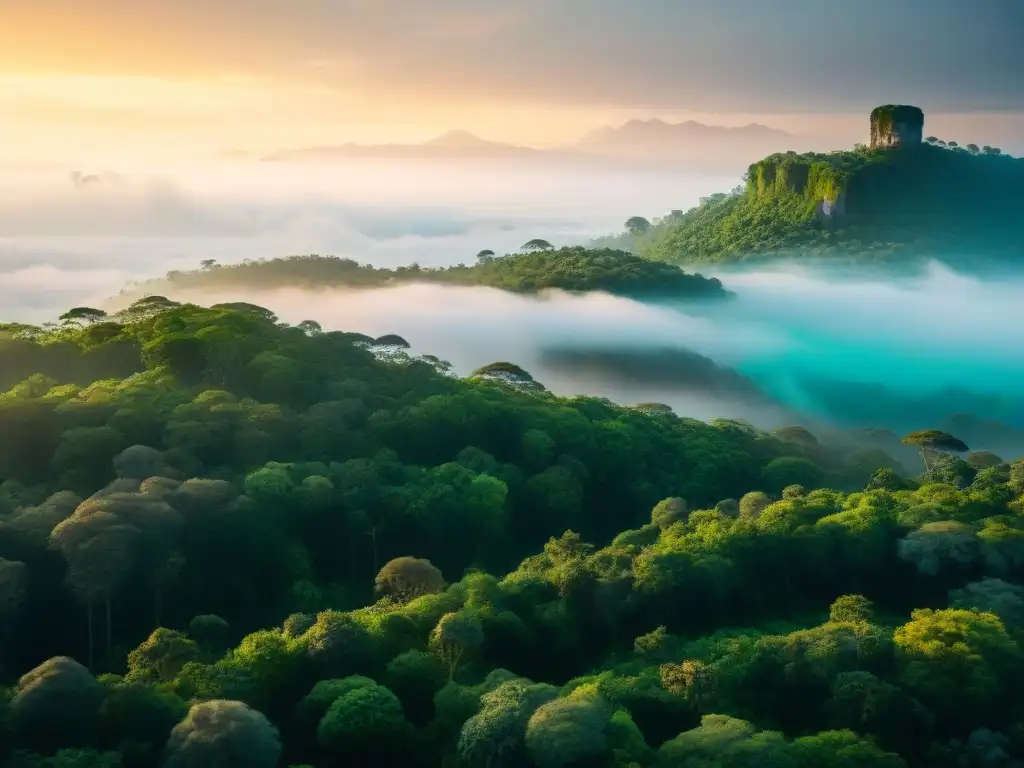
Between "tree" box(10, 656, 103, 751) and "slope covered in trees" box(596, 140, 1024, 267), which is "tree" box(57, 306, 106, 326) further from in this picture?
"slope covered in trees" box(596, 140, 1024, 267)

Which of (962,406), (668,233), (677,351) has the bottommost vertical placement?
(962,406)

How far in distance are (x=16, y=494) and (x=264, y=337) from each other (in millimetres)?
21859

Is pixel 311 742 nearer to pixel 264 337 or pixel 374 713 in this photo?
pixel 374 713

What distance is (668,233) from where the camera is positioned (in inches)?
7608

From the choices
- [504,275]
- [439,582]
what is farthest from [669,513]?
[504,275]

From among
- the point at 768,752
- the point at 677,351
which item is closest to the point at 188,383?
the point at 768,752

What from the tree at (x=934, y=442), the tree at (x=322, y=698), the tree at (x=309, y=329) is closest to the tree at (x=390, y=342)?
the tree at (x=309, y=329)

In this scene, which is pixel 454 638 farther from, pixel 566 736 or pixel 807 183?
pixel 807 183

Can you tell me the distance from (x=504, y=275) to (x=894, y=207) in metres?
62.5

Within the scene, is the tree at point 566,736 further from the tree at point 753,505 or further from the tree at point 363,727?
the tree at point 753,505

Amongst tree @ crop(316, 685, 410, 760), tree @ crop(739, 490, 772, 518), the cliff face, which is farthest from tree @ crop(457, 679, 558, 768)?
the cliff face

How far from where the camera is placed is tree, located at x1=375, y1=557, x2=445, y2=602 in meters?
36.3

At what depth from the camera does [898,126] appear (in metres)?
153

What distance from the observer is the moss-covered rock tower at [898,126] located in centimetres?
15262
